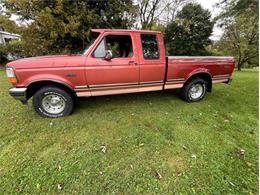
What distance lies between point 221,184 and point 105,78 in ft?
9.49

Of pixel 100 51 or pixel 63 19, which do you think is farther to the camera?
pixel 63 19

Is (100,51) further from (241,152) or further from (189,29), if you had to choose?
(189,29)

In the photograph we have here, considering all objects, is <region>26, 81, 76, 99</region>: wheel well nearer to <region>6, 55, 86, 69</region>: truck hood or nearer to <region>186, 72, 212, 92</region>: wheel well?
<region>6, 55, 86, 69</region>: truck hood

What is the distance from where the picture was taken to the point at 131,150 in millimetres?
2664

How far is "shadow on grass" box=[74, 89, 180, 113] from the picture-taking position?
452cm

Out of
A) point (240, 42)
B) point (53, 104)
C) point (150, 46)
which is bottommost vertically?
point (53, 104)

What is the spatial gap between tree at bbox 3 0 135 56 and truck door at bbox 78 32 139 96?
5.49m

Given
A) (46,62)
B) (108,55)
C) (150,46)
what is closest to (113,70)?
(108,55)

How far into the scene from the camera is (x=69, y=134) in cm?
310

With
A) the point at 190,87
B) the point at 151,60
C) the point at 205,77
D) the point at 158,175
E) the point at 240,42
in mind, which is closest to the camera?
the point at 158,175

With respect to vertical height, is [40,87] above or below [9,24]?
below

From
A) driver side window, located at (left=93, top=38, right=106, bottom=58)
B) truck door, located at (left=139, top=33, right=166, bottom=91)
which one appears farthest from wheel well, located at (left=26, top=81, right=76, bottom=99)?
truck door, located at (left=139, top=33, right=166, bottom=91)

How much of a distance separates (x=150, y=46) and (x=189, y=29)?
12.6 meters

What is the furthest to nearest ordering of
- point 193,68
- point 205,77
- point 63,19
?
point 63,19, point 205,77, point 193,68
